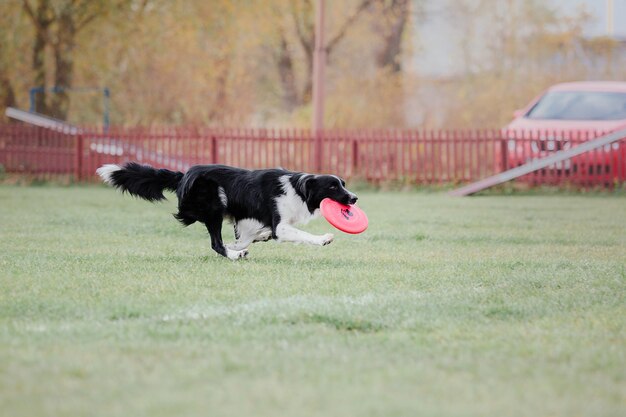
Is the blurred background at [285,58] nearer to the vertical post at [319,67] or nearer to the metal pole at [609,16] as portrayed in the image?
the vertical post at [319,67]

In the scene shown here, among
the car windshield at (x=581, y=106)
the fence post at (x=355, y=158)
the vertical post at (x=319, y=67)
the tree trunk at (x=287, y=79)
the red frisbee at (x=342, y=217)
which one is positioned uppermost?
the tree trunk at (x=287, y=79)

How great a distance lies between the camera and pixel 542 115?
19453mm

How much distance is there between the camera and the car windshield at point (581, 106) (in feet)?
62.7

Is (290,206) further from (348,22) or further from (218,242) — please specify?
(348,22)

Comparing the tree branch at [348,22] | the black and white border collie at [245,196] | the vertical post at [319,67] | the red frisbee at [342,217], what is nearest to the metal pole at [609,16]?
the tree branch at [348,22]

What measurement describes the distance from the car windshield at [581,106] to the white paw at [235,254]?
40.8 ft

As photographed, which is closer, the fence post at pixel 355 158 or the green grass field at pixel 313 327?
the green grass field at pixel 313 327

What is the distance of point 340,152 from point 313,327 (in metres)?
15.6

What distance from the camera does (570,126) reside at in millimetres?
18750

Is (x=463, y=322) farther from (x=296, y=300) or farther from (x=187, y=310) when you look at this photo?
(x=187, y=310)

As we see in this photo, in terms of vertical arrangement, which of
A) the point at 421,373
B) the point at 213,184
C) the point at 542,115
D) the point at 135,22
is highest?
the point at 135,22

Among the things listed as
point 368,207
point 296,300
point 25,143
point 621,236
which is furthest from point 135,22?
point 296,300

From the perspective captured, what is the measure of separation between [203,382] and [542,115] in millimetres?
16507

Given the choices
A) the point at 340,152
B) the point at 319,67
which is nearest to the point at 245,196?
the point at 340,152
